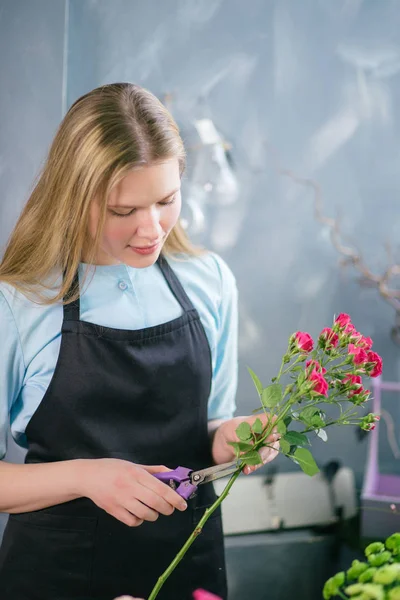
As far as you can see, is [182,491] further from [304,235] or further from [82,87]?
[304,235]

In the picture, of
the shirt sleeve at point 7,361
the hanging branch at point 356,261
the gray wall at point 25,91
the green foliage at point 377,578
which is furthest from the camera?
the hanging branch at point 356,261

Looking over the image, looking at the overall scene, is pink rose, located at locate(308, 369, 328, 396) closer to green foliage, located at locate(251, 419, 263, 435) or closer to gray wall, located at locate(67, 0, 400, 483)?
green foliage, located at locate(251, 419, 263, 435)

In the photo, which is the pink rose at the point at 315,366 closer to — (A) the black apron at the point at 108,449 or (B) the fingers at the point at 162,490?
(B) the fingers at the point at 162,490

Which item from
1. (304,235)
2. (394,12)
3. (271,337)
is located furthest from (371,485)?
(394,12)

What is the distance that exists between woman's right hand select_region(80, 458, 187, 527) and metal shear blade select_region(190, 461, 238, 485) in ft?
0.14

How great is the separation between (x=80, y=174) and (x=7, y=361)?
386mm

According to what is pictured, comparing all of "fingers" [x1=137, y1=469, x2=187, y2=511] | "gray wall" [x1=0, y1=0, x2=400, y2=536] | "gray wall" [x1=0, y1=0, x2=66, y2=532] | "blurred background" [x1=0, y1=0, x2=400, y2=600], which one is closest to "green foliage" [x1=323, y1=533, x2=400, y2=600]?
"fingers" [x1=137, y1=469, x2=187, y2=511]

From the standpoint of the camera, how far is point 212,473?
1.26 meters

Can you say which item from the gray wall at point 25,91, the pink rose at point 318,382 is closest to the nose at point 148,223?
the pink rose at point 318,382

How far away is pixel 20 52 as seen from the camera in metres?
2.07

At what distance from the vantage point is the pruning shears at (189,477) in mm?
1243

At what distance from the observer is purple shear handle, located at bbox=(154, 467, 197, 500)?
1.28 metres

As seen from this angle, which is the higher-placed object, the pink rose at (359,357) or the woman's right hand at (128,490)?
the pink rose at (359,357)

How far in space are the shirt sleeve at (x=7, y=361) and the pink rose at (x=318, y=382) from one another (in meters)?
0.68
